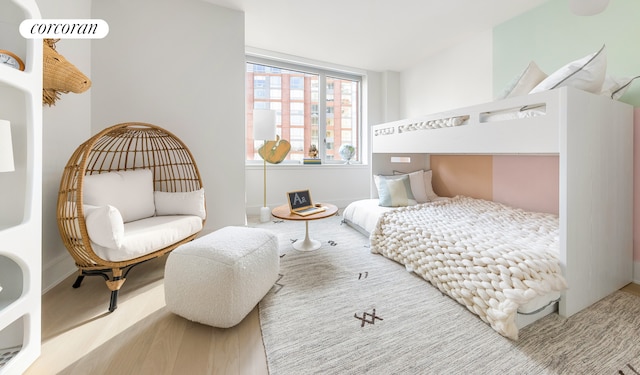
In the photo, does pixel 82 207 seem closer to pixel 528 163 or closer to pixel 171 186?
pixel 171 186

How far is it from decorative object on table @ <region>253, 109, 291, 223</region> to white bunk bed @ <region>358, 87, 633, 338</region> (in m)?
2.05

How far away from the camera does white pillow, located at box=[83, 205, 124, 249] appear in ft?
4.15

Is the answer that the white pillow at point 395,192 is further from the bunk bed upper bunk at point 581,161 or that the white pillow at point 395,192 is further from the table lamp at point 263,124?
the table lamp at point 263,124

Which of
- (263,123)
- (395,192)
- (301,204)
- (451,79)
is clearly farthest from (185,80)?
(451,79)

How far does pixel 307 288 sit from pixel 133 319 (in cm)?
93

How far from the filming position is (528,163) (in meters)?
2.23

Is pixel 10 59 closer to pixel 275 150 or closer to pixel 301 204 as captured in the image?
pixel 301 204

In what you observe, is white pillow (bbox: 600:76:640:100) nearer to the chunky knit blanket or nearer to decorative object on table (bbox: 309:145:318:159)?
the chunky knit blanket

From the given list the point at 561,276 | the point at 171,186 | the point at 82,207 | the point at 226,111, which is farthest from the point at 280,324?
the point at 226,111

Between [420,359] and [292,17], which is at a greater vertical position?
[292,17]

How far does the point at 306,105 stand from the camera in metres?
3.85

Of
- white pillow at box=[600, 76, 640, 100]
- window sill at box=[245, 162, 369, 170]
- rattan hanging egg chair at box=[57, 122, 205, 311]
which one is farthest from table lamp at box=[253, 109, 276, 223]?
white pillow at box=[600, 76, 640, 100]

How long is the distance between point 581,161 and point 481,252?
686mm

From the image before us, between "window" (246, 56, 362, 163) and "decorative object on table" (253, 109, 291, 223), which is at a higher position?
"window" (246, 56, 362, 163)
